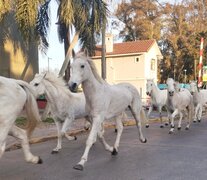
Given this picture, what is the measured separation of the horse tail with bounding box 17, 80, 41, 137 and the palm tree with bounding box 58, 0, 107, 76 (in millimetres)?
11849

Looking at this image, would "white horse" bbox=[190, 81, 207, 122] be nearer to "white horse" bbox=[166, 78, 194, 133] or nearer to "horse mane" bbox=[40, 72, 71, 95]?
"white horse" bbox=[166, 78, 194, 133]

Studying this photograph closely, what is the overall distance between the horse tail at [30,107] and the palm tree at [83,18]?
11.8 m

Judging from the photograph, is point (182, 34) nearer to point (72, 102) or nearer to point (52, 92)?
point (72, 102)

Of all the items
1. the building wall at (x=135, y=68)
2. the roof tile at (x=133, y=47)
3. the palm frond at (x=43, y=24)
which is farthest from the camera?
the roof tile at (x=133, y=47)

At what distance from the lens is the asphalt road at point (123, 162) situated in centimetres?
665

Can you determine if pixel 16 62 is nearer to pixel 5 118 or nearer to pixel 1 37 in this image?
pixel 1 37

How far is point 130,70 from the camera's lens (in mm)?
45219

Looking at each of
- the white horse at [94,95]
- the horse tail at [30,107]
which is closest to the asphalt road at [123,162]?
the white horse at [94,95]

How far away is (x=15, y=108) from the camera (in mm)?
5996

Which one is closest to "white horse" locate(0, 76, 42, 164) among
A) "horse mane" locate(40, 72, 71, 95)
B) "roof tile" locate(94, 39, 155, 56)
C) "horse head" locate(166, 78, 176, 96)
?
"horse mane" locate(40, 72, 71, 95)

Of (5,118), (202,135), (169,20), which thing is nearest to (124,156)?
(5,118)

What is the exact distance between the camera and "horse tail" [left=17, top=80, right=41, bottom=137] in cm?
655

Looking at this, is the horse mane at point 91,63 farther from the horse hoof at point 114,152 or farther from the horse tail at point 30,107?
the horse hoof at point 114,152

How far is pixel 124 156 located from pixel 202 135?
4746mm
